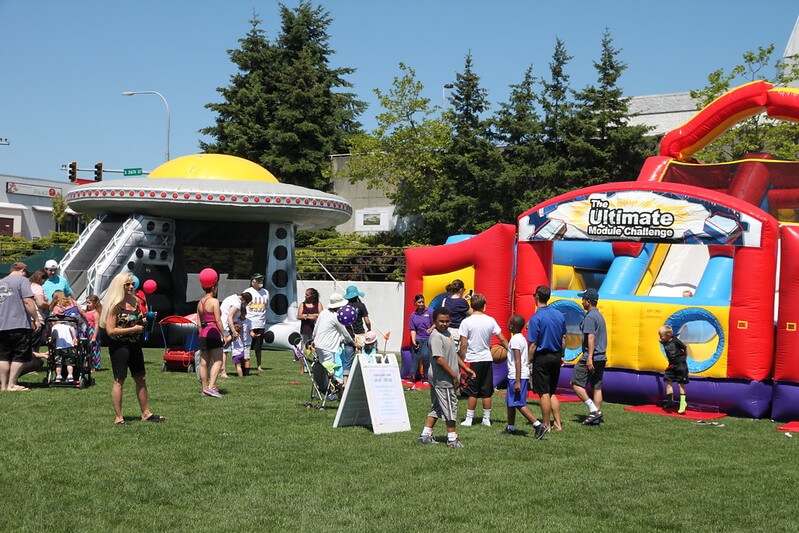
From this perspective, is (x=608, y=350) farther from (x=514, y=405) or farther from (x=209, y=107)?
(x=209, y=107)

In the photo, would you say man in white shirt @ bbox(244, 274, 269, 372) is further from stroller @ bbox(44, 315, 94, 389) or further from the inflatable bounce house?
stroller @ bbox(44, 315, 94, 389)

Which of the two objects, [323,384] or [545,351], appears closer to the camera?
[545,351]

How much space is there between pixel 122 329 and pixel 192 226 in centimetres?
1305

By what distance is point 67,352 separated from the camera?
Answer: 1222cm

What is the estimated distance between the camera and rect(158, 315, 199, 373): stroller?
1497 centimetres

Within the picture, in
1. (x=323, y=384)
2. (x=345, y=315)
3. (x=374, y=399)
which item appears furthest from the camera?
(x=323, y=384)

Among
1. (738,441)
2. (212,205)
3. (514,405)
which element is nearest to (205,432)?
(514,405)

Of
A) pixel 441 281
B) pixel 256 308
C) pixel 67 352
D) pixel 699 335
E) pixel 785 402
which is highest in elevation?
pixel 441 281

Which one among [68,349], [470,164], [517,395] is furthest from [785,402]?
[470,164]

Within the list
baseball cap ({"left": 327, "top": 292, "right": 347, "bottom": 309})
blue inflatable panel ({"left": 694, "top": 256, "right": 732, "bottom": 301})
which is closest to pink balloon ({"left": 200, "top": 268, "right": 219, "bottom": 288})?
baseball cap ({"left": 327, "top": 292, "right": 347, "bottom": 309})

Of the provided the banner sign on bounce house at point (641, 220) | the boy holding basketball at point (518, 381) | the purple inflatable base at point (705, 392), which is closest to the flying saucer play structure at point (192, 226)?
the banner sign on bounce house at point (641, 220)

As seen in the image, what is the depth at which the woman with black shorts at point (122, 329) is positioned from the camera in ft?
28.9

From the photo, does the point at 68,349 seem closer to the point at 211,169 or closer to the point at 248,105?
the point at 211,169

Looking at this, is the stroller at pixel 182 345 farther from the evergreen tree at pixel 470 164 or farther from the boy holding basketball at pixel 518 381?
the evergreen tree at pixel 470 164
